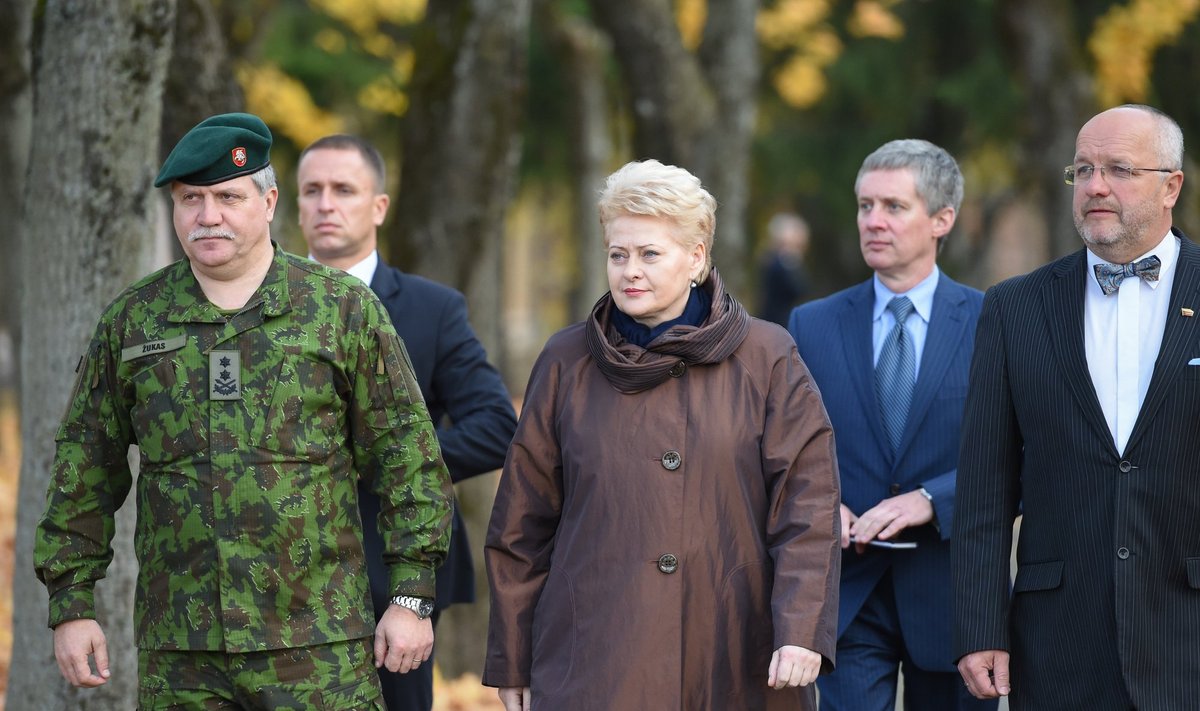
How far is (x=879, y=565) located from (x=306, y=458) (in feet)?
6.70

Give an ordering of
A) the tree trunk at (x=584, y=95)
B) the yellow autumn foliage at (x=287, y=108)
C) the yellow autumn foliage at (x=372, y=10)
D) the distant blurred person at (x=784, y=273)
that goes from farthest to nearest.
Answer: the distant blurred person at (x=784, y=273) → the yellow autumn foliage at (x=372, y=10) → the yellow autumn foliage at (x=287, y=108) → the tree trunk at (x=584, y=95)

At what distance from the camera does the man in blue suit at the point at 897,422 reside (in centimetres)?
534

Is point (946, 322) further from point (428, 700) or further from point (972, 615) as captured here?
point (428, 700)

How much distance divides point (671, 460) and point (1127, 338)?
130 centimetres

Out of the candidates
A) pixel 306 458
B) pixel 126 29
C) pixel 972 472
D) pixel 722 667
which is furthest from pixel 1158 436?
pixel 126 29

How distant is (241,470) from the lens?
171 inches

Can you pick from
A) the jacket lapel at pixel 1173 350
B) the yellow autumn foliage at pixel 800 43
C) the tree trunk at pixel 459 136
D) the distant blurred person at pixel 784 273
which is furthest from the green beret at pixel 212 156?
the yellow autumn foliage at pixel 800 43

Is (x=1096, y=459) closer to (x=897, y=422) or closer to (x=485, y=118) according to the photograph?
(x=897, y=422)

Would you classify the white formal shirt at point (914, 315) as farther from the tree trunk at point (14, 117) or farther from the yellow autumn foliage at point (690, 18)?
the yellow autumn foliage at point (690, 18)

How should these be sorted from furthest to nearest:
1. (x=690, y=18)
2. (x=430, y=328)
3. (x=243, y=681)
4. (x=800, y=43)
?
(x=800, y=43)
(x=690, y=18)
(x=430, y=328)
(x=243, y=681)

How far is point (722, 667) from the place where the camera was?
441cm

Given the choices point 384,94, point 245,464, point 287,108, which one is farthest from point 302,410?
point 384,94

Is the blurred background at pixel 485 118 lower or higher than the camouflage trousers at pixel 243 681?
higher

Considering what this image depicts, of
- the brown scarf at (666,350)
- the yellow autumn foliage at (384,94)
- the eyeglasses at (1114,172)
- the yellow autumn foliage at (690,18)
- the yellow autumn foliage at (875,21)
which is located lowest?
the brown scarf at (666,350)
